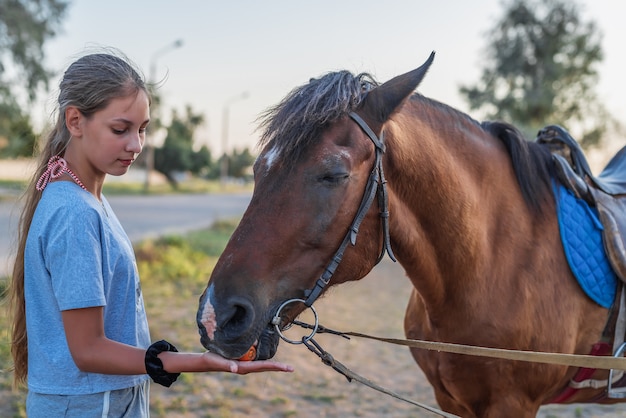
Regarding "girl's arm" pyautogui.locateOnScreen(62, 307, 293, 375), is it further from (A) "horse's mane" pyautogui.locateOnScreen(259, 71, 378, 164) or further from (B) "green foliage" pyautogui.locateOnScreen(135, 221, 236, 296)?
(B) "green foliage" pyautogui.locateOnScreen(135, 221, 236, 296)

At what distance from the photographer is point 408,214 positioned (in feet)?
6.57

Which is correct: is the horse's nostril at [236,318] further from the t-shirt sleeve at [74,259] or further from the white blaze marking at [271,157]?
the white blaze marking at [271,157]

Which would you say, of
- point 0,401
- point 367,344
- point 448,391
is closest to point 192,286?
point 367,344

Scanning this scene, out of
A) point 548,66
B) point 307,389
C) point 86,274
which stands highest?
point 548,66

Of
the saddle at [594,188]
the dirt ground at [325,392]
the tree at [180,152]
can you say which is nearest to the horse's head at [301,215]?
the saddle at [594,188]

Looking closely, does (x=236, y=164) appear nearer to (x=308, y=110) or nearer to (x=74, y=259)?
(x=308, y=110)

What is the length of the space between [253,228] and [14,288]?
80 centimetres

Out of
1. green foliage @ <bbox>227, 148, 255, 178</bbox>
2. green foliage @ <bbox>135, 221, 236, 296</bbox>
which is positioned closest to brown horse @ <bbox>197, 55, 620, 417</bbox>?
green foliage @ <bbox>135, 221, 236, 296</bbox>

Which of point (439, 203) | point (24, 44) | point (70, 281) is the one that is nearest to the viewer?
point (70, 281)

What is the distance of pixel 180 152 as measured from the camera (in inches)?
1848

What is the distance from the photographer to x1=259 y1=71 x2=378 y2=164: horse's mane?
170cm

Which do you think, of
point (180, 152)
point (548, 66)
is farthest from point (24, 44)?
point (180, 152)

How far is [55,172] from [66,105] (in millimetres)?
213

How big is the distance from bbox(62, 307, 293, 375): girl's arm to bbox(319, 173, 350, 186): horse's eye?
67 cm
